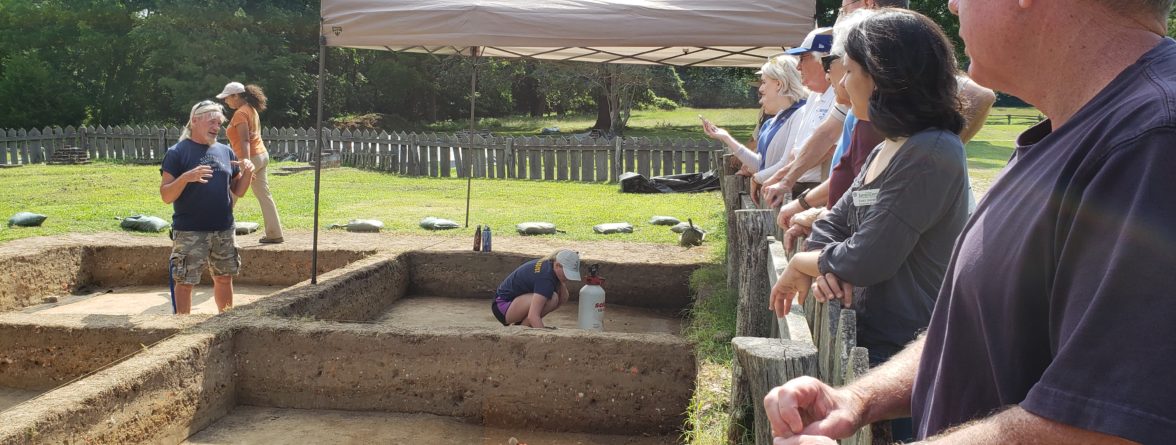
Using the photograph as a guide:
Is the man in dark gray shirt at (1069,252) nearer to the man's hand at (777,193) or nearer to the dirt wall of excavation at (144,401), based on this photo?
the man's hand at (777,193)

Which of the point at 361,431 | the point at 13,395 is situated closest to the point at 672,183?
the point at 361,431

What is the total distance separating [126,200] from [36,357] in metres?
8.11

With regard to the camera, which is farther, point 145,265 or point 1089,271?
point 145,265

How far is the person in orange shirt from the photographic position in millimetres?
8211

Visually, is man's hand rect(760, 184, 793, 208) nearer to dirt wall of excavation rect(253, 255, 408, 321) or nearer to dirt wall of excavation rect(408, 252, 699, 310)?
dirt wall of excavation rect(253, 255, 408, 321)

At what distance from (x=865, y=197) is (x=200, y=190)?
5102 millimetres

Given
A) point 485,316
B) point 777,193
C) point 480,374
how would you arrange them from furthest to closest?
point 485,316
point 480,374
point 777,193

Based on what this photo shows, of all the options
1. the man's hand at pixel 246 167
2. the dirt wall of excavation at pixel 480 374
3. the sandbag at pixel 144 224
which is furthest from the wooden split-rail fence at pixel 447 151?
the dirt wall of excavation at pixel 480 374

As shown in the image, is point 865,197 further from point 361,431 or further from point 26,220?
point 26,220

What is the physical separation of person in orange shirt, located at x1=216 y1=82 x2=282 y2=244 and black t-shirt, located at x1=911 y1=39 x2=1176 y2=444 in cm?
805

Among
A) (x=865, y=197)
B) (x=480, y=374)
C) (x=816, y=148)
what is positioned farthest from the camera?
(x=480, y=374)

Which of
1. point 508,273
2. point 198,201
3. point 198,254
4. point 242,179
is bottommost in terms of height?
point 508,273

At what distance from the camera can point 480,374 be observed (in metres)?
5.16

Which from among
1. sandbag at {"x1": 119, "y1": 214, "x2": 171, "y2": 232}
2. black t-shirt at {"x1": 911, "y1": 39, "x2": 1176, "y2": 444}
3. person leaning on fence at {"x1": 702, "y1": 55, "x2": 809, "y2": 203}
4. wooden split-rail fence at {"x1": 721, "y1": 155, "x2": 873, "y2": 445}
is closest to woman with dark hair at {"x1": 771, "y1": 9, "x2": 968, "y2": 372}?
wooden split-rail fence at {"x1": 721, "y1": 155, "x2": 873, "y2": 445}
